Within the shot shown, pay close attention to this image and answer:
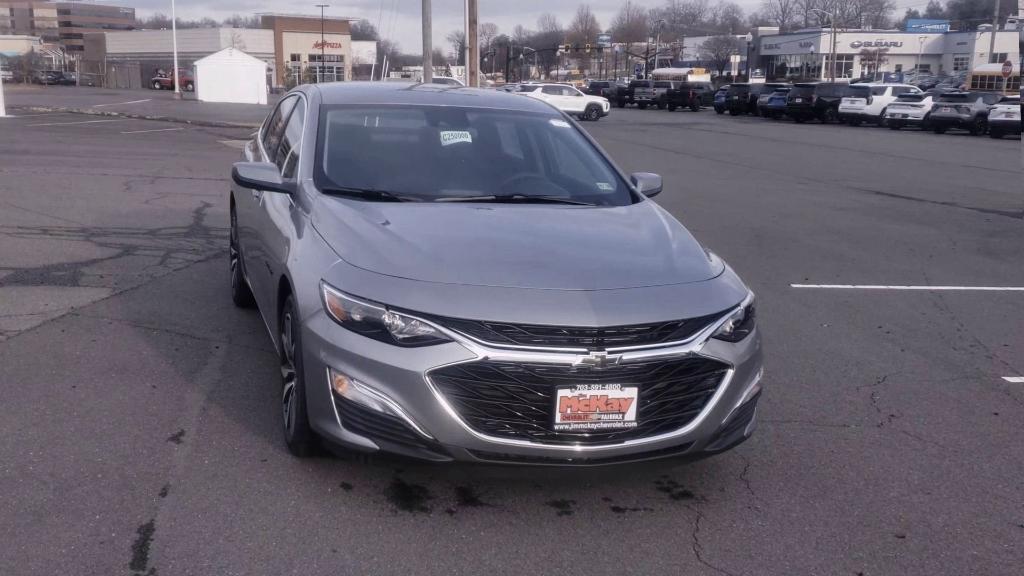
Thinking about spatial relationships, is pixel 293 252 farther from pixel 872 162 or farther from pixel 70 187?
pixel 872 162

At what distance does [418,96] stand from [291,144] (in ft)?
2.60

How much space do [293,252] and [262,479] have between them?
102cm

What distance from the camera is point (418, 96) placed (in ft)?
18.9

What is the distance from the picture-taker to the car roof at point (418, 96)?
560 centimetres

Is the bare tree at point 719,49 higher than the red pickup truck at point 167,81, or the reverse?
the bare tree at point 719,49

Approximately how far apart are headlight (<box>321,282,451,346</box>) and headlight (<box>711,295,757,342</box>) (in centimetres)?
111

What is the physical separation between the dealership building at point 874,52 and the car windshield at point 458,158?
293ft

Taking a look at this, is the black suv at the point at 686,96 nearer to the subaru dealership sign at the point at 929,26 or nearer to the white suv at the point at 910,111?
the white suv at the point at 910,111

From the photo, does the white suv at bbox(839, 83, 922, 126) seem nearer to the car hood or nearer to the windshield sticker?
the windshield sticker

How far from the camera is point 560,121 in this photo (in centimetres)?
589

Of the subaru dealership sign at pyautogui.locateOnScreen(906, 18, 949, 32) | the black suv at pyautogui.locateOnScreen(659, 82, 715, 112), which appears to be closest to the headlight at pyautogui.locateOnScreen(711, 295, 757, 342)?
the black suv at pyautogui.locateOnScreen(659, 82, 715, 112)

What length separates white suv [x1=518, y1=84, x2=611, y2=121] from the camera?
135 feet

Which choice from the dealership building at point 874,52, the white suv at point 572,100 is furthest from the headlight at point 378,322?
the dealership building at point 874,52

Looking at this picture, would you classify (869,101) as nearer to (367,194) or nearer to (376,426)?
(367,194)
